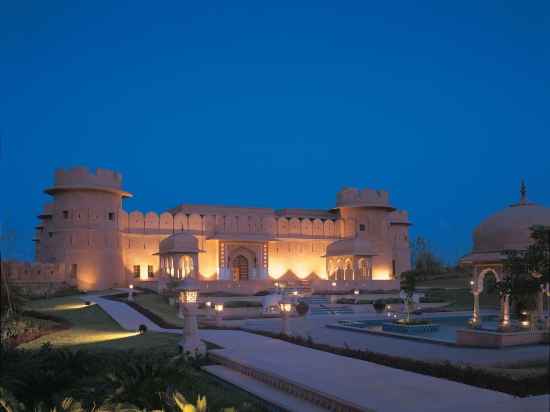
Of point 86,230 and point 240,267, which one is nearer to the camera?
point 86,230

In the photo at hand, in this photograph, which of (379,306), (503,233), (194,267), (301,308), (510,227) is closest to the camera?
(510,227)

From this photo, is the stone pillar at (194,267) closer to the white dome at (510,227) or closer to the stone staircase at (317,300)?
the stone staircase at (317,300)

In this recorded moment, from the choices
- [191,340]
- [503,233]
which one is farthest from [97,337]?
[503,233]

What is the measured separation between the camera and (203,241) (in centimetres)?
3803

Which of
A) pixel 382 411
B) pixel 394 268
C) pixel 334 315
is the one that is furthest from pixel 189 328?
pixel 394 268

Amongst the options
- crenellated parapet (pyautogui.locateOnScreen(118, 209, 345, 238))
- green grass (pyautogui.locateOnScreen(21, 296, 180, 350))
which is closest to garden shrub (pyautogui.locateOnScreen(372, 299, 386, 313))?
green grass (pyautogui.locateOnScreen(21, 296, 180, 350))

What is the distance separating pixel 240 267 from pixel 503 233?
26.9 m

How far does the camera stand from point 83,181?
3503cm

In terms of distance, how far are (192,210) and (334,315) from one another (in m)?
19.2

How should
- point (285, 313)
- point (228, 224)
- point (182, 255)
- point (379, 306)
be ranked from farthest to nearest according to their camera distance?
point (228, 224) → point (182, 255) → point (379, 306) → point (285, 313)

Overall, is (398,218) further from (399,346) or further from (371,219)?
(399,346)

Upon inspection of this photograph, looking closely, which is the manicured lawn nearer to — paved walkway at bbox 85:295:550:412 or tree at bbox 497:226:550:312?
paved walkway at bbox 85:295:550:412

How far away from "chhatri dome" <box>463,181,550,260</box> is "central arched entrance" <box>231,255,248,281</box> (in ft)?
84.2

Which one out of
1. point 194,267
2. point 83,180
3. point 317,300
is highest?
point 83,180
